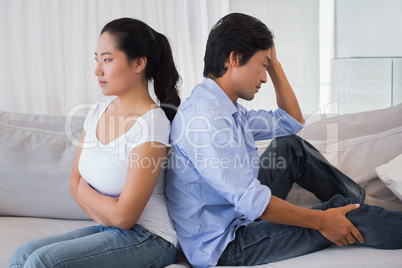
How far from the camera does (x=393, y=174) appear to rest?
1.74 meters

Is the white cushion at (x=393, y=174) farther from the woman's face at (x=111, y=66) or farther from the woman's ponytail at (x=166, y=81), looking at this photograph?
the woman's face at (x=111, y=66)

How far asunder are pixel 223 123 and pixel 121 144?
301 mm

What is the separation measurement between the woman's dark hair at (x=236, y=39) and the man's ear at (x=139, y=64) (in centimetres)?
20

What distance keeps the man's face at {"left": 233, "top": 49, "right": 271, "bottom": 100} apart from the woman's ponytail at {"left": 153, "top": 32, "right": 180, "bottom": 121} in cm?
20

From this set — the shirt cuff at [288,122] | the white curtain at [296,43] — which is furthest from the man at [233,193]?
the white curtain at [296,43]

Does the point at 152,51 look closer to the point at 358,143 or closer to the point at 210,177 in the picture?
the point at 210,177

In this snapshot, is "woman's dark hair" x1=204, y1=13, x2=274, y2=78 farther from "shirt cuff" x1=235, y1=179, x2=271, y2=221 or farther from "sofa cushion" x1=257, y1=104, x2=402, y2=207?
"sofa cushion" x1=257, y1=104, x2=402, y2=207

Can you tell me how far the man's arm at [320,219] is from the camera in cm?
135

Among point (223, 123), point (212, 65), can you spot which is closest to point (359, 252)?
point (223, 123)

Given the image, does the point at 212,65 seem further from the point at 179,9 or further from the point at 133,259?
the point at 179,9

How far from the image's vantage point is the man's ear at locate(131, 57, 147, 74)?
4.89ft

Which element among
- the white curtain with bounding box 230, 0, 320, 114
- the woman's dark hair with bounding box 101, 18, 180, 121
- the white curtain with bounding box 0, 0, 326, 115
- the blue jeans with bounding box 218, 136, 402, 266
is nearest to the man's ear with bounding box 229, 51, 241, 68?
the woman's dark hair with bounding box 101, 18, 180, 121

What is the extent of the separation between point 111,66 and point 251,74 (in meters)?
0.41

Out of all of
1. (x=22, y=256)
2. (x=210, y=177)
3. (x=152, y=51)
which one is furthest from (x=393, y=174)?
(x=22, y=256)
